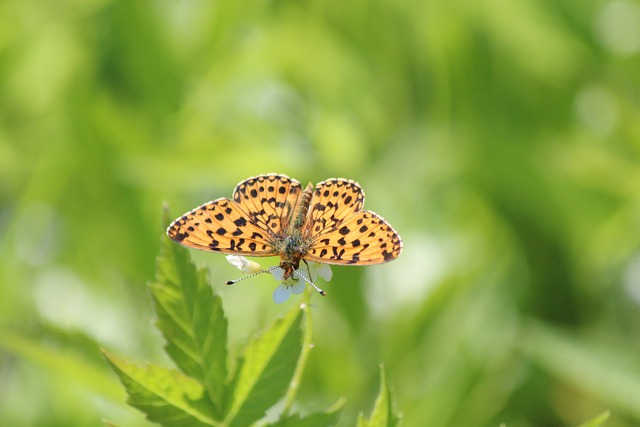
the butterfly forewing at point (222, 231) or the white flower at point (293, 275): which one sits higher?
the butterfly forewing at point (222, 231)

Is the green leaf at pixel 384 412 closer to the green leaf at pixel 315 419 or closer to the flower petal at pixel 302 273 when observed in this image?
the green leaf at pixel 315 419

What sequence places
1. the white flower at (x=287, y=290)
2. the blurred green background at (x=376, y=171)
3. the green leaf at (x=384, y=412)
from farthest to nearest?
the blurred green background at (x=376, y=171)
the white flower at (x=287, y=290)
the green leaf at (x=384, y=412)

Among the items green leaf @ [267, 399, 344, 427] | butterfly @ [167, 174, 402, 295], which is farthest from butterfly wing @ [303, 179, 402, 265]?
green leaf @ [267, 399, 344, 427]

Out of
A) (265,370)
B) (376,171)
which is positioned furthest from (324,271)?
(376,171)

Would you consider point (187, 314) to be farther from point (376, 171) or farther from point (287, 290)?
point (376, 171)

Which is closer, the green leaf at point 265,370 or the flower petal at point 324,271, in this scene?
the green leaf at point 265,370

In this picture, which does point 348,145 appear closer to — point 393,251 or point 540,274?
point 540,274

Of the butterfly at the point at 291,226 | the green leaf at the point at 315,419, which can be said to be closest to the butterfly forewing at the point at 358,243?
the butterfly at the point at 291,226

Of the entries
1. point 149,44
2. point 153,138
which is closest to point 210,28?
point 149,44
